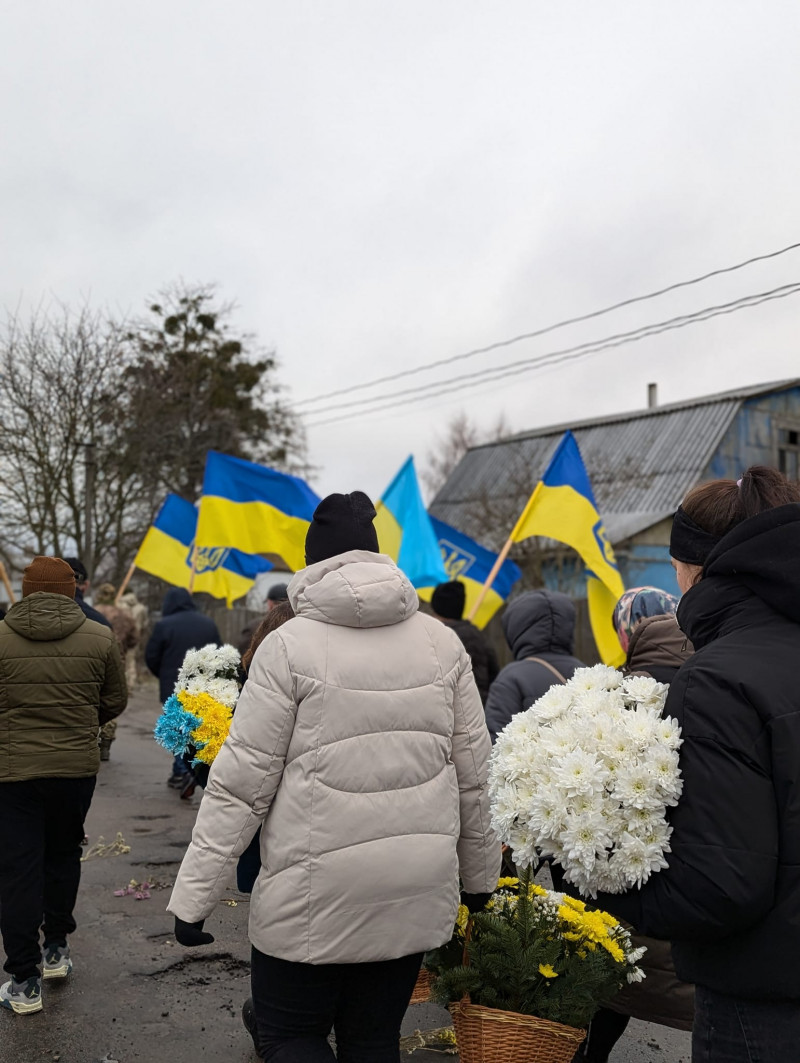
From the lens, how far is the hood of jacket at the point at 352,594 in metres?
2.93

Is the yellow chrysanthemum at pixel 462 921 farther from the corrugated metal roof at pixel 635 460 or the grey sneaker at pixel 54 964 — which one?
the corrugated metal roof at pixel 635 460

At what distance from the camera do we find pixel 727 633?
218cm

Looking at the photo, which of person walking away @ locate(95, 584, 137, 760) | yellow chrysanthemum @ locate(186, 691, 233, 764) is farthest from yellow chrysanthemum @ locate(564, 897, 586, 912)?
person walking away @ locate(95, 584, 137, 760)

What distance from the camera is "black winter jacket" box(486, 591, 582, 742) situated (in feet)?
16.8

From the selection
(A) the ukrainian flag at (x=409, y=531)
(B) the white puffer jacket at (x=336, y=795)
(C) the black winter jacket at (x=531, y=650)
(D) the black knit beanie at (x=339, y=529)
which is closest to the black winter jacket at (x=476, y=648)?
(C) the black winter jacket at (x=531, y=650)

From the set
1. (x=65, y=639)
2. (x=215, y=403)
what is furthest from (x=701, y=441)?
(x=65, y=639)

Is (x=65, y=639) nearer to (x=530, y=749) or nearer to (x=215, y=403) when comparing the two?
(x=530, y=749)

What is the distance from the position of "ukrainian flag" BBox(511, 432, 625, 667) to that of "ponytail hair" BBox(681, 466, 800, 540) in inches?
259

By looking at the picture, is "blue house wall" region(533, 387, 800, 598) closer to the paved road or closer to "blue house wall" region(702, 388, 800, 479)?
"blue house wall" region(702, 388, 800, 479)

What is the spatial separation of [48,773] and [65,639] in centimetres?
61

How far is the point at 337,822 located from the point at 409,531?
8302 mm

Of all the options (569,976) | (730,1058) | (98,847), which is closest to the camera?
(730,1058)

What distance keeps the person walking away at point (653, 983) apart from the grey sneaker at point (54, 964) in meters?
2.54

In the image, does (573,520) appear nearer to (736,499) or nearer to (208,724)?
(208,724)
